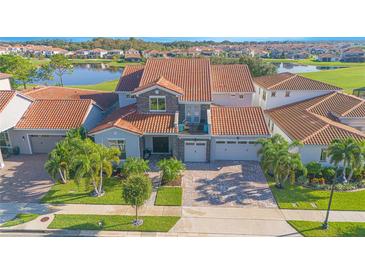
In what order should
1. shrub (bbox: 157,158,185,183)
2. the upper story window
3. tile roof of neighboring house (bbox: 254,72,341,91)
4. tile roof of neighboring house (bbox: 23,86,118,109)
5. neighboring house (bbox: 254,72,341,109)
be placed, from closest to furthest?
shrub (bbox: 157,158,185,183)
the upper story window
neighboring house (bbox: 254,72,341,109)
tile roof of neighboring house (bbox: 254,72,341,91)
tile roof of neighboring house (bbox: 23,86,118,109)

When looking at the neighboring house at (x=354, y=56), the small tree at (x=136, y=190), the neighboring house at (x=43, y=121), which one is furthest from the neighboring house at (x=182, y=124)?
the neighboring house at (x=354, y=56)

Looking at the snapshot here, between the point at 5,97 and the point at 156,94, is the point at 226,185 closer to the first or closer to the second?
the point at 156,94

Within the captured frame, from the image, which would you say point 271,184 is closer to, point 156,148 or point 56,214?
point 156,148

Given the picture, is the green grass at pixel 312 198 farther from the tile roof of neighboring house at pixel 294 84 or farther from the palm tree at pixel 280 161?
the tile roof of neighboring house at pixel 294 84

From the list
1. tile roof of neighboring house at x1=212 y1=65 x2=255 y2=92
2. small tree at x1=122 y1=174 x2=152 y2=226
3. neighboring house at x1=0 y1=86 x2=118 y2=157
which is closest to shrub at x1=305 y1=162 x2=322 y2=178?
tile roof of neighboring house at x1=212 y1=65 x2=255 y2=92

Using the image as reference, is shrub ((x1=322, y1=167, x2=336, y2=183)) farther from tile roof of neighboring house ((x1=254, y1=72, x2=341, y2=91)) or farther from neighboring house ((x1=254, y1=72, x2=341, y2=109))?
tile roof of neighboring house ((x1=254, y1=72, x2=341, y2=91))

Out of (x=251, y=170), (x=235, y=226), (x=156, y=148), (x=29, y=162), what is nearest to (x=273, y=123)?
(x=251, y=170)
